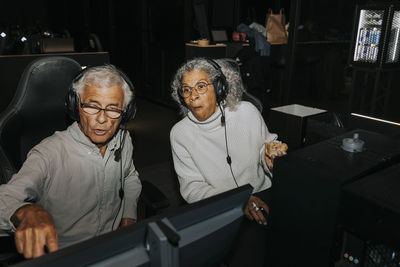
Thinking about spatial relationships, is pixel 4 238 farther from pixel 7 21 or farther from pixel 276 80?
pixel 7 21

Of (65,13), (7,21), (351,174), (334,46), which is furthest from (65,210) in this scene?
(7,21)

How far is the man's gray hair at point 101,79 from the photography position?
1334mm

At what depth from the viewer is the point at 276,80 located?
6211 millimetres

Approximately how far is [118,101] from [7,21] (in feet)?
36.9

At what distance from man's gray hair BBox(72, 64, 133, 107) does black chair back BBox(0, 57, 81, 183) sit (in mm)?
202

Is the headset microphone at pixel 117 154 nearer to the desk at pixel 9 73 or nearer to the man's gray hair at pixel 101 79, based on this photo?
the man's gray hair at pixel 101 79

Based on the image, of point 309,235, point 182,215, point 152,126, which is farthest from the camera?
point 152,126

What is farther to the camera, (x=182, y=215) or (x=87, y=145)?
(x=87, y=145)

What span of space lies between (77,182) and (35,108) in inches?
15.5

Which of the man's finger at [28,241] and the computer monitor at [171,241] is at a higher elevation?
the computer monitor at [171,241]

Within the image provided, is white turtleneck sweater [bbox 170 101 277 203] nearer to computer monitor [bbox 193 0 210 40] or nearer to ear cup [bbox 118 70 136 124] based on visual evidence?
ear cup [bbox 118 70 136 124]

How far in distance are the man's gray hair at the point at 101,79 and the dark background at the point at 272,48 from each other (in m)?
3.45

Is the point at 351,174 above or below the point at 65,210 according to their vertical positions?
above

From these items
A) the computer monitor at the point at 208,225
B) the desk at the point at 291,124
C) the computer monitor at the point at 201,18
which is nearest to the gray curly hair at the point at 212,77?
the computer monitor at the point at 208,225
